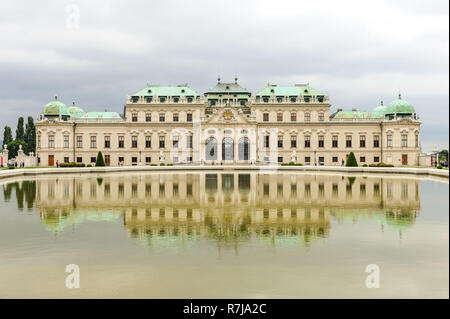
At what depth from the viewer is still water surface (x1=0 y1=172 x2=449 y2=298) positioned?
10.0 m

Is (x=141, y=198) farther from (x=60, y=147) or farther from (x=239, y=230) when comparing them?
(x=60, y=147)

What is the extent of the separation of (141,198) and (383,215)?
46.2 feet

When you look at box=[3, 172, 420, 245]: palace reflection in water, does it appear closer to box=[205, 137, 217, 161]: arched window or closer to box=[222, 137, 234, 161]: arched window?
box=[222, 137, 234, 161]: arched window

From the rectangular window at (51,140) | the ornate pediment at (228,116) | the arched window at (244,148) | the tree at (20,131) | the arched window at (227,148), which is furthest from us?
the tree at (20,131)

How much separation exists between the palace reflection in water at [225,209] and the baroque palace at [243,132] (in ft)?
180

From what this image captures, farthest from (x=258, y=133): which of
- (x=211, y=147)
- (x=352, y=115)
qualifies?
(x=352, y=115)

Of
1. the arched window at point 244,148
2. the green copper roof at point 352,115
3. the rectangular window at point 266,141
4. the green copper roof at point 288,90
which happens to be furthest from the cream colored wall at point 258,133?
the green copper roof at point 288,90

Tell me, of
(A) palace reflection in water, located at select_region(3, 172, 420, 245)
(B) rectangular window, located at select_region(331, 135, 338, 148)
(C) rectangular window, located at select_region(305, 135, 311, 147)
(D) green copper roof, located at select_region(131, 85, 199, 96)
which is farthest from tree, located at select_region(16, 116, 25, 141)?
(A) palace reflection in water, located at select_region(3, 172, 420, 245)

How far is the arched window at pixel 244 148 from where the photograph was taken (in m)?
84.8

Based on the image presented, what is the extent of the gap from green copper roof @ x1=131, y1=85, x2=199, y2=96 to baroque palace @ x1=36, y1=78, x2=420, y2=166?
208mm

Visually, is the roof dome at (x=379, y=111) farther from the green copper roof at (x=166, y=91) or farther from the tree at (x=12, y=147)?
the tree at (x=12, y=147)

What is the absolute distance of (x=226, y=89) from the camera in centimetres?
9175

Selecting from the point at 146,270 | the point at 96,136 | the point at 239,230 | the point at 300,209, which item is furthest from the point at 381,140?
the point at 146,270

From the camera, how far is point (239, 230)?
635 inches
